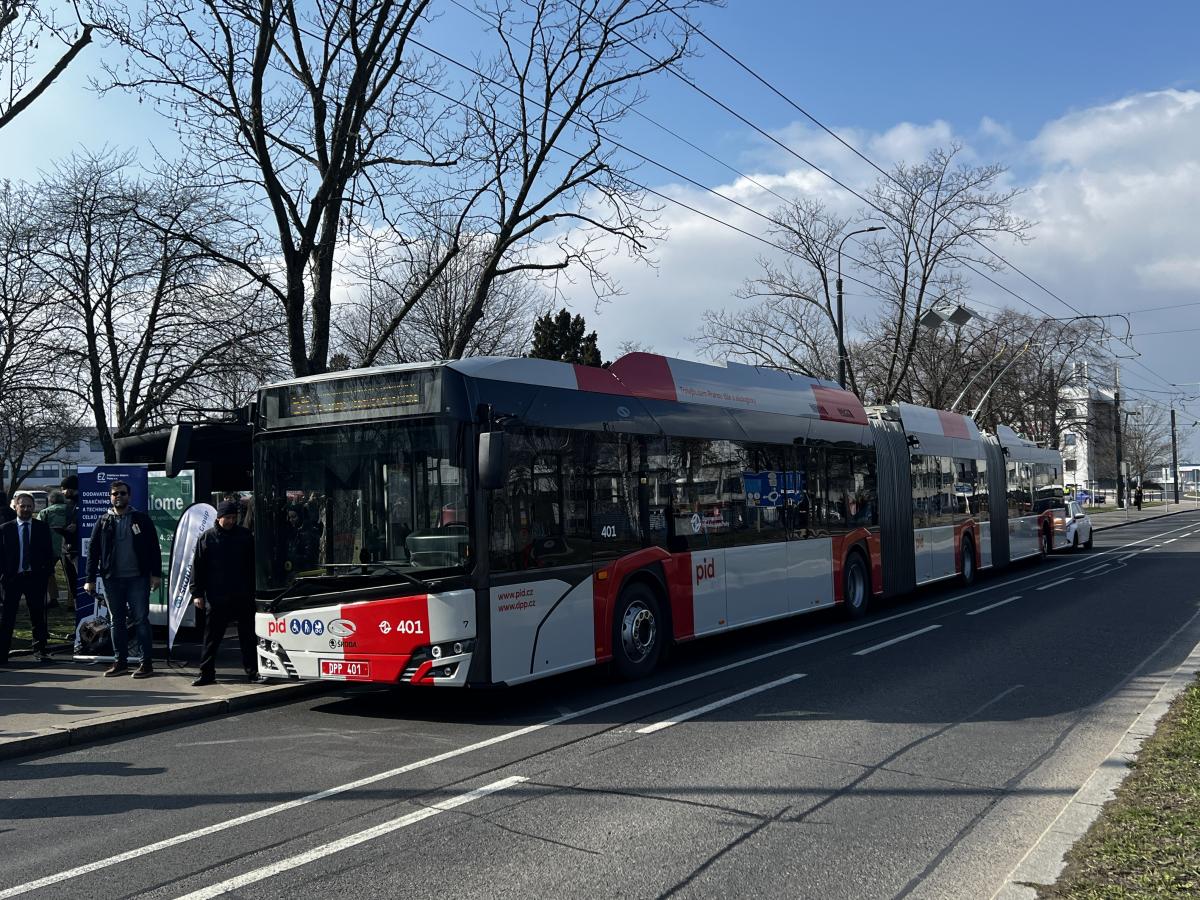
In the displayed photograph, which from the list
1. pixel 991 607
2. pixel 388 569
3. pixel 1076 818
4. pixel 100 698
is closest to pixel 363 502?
pixel 388 569

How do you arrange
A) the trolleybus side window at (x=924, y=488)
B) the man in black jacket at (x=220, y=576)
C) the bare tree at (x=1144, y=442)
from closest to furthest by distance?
the man in black jacket at (x=220, y=576) < the trolleybus side window at (x=924, y=488) < the bare tree at (x=1144, y=442)

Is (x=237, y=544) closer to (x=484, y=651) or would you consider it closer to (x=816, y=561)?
(x=484, y=651)

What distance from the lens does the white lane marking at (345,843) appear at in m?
4.74

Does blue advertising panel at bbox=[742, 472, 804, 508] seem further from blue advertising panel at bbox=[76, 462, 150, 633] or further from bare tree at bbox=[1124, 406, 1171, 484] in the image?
bare tree at bbox=[1124, 406, 1171, 484]

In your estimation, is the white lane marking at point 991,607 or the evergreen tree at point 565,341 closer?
the white lane marking at point 991,607

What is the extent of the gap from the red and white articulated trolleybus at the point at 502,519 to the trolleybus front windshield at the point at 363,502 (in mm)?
16

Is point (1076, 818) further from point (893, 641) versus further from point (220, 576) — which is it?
point (220, 576)

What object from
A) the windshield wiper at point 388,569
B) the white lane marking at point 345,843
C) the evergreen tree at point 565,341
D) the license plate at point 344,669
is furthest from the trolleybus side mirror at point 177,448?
the evergreen tree at point 565,341

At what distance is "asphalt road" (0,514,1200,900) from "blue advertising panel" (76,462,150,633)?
3.43 metres

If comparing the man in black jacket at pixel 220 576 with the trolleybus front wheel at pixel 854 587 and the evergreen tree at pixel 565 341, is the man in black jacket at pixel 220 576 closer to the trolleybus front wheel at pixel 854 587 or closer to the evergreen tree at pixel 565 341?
the trolleybus front wheel at pixel 854 587

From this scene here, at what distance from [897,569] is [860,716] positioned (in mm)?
8867

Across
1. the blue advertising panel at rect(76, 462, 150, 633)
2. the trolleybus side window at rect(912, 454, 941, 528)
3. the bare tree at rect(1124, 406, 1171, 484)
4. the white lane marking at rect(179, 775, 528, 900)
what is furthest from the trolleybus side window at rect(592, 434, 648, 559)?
the bare tree at rect(1124, 406, 1171, 484)

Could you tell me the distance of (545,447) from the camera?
917 centimetres

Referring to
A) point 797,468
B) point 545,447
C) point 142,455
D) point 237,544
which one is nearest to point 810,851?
point 545,447
